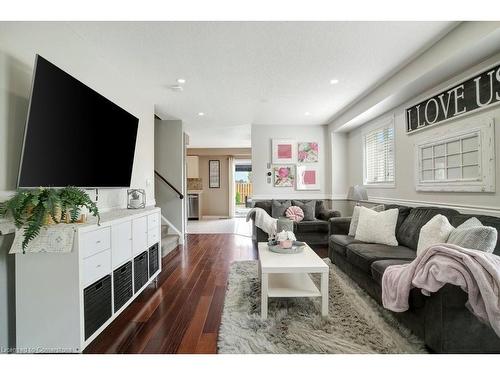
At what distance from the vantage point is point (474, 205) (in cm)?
251

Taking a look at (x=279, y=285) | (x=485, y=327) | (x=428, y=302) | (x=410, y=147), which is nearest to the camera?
(x=485, y=327)

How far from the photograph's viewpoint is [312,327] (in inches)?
77.2

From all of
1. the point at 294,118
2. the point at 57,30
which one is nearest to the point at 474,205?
the point at 294,118

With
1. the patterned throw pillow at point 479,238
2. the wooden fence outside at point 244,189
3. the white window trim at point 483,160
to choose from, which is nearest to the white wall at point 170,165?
the white window trim at point 483,160

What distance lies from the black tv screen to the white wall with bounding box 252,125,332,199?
11.2 feet

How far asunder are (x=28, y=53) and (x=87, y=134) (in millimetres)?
640

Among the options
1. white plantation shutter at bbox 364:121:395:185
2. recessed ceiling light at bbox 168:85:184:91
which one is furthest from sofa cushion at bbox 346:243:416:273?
recessed ceiling light at bbox 168:85:184:91

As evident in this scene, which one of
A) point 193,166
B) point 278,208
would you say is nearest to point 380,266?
point 278,208

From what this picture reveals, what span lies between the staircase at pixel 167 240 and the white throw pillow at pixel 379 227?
9.45 feet

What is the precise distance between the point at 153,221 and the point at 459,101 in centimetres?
351

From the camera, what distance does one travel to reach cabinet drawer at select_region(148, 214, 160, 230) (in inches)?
112

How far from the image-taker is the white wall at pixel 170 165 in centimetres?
528

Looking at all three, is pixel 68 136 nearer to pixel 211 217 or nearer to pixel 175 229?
pixel 175 229
